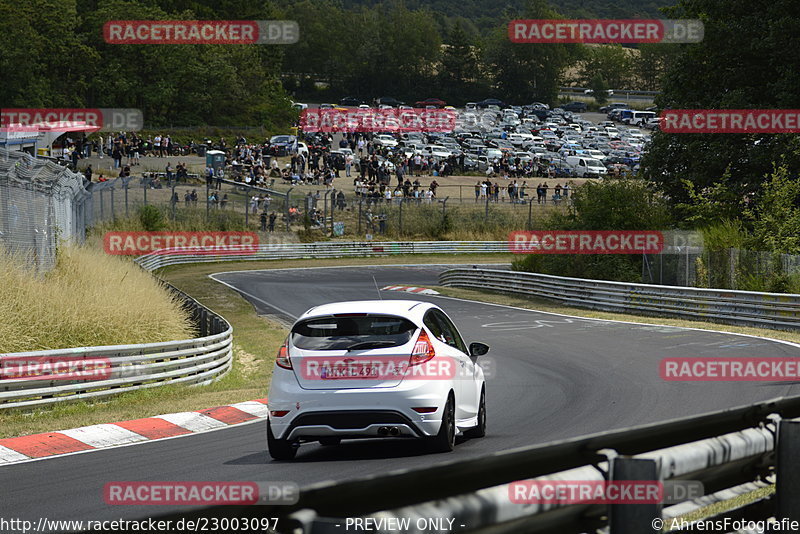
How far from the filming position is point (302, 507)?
3262 mm

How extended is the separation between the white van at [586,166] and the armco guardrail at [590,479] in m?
78.3

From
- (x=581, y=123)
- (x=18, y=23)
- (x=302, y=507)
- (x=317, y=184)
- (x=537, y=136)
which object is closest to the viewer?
(x=302, y=507)

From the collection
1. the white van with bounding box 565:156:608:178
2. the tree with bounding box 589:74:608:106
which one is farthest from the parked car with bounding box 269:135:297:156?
the tree with bounding box 589:74:608:106

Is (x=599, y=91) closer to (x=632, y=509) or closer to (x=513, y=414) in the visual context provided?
(x=513, y=414)

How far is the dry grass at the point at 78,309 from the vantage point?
16344 mm

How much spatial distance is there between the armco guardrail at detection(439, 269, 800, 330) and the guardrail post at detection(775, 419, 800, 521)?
20218 mm

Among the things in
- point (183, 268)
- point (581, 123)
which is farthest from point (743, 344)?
point (581, 123)

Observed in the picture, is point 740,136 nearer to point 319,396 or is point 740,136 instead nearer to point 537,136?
point 319,396

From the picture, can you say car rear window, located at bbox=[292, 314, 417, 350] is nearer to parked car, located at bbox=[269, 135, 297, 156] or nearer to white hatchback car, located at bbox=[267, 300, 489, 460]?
white hatchback car, located at bbox=[267, 300, 489, 460]

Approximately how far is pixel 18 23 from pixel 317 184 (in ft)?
116

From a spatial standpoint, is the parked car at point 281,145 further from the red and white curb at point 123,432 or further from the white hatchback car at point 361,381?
the white hatchback car at point 361,381

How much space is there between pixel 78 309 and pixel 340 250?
1488 inches

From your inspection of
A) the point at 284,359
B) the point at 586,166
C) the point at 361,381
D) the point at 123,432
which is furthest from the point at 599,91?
the point at 361,381

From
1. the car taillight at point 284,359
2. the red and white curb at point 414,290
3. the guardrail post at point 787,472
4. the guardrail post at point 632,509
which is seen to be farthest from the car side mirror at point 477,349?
the red and white curb at point 414,290
